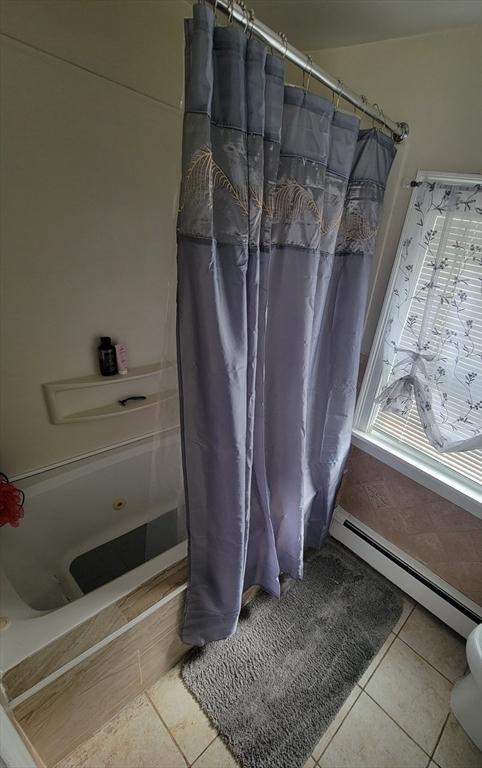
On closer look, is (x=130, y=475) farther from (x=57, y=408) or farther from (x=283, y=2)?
(x=283, y=2)

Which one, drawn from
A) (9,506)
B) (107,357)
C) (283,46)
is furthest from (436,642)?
(283,46)

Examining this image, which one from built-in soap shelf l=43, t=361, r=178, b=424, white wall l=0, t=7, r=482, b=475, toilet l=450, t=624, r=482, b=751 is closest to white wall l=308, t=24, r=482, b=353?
white wall l=0, t=7, r=482, b=475

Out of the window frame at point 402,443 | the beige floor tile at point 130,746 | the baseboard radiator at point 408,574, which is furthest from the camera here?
the baseboard radiator at point 408,574

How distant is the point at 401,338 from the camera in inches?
54.9

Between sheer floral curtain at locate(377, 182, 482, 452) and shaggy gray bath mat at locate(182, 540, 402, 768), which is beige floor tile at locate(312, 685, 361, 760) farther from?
sheer floral curtain at locate(377, 182, 482, 452)

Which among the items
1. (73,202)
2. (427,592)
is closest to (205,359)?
(73,202)

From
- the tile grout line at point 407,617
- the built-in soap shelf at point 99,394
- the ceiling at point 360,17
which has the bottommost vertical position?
the tile grout line at point 407,617

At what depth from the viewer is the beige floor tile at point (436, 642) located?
1359mm

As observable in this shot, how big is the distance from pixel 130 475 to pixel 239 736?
108cm

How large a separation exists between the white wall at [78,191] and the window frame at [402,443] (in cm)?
93

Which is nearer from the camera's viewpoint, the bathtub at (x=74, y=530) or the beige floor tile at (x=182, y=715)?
the bathtub at (x=74, y=530)

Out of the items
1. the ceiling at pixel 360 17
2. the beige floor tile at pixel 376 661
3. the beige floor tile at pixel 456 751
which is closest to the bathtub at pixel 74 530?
the beige floor tile at pixel 376 661

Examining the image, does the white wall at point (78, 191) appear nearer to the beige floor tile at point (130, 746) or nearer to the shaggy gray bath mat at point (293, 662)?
the beige floor tile at point (130, 746)

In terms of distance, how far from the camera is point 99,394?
5.22ft
